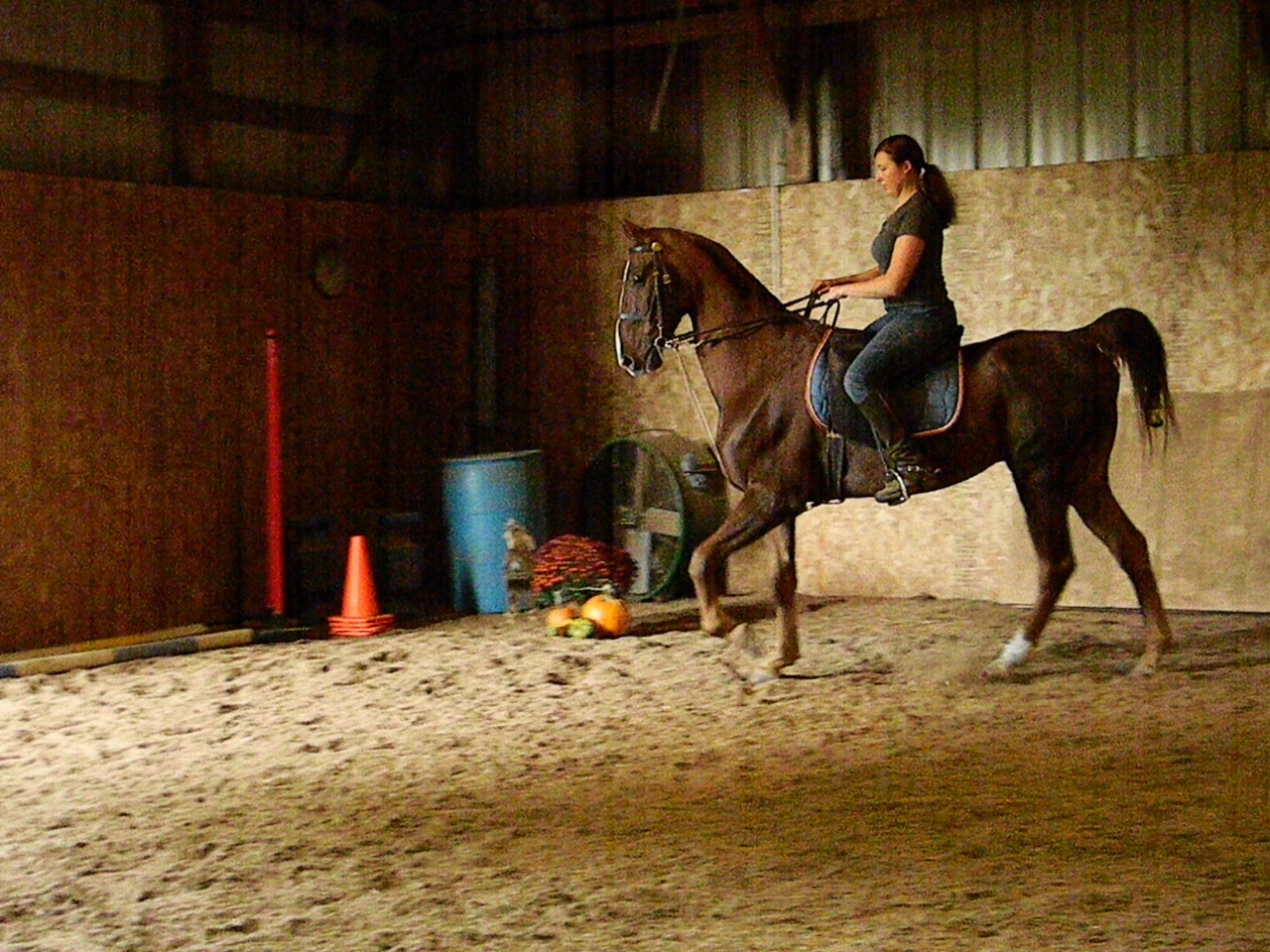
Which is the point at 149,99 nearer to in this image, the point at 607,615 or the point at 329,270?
the point at 329,270

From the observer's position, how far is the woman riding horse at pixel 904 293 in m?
6.76

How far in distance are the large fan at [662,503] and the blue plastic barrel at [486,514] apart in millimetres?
605

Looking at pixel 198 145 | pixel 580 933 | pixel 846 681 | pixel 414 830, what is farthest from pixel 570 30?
pixel 580 933

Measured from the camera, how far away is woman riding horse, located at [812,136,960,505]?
676 cm

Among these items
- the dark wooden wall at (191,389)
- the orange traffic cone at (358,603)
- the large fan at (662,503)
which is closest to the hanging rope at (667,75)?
the dark wooden wall at (191,389)

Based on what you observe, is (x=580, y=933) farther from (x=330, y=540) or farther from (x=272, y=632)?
(x=330, y=540)

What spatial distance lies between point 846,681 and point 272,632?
132 inches

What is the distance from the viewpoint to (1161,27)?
9516 mm

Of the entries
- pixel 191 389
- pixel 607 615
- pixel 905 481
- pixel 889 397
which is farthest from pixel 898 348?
pixel 191 389

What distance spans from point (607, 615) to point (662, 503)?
178 centimetres

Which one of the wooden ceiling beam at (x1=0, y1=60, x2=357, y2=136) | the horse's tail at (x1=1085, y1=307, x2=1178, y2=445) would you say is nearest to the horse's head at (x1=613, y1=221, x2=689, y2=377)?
the horse's tail at (x1=1085, y1=307, x2=1178, y2=445)

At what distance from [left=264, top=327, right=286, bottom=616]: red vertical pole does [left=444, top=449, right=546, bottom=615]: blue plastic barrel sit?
103 cm

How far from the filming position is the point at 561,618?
27.9 ft

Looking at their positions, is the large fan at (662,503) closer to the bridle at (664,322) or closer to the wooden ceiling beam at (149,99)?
the bridle at (664,322)
